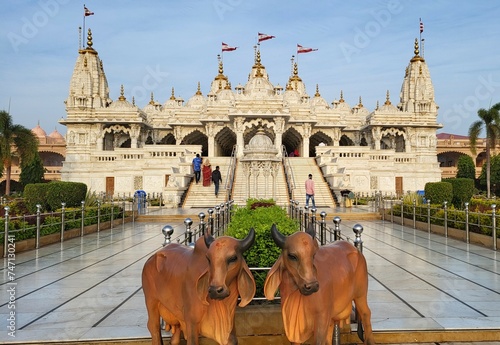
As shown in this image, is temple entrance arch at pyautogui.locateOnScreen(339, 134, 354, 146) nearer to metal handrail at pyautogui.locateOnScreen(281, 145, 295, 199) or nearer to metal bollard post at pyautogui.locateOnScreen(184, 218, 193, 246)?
metal handrail at pyautogui.locateOnScreen(281, 145, 295, 199)

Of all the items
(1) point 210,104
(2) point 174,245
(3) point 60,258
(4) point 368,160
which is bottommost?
(3) point 60,258

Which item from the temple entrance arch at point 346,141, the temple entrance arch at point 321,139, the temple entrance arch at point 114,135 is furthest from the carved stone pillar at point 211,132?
the temple entrance arch at point 346,141

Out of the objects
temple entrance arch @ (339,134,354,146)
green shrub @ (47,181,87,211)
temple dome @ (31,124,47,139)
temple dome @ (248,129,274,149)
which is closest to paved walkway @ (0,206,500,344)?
green shrub @ (47,181,87,211)

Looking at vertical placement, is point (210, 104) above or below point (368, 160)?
above

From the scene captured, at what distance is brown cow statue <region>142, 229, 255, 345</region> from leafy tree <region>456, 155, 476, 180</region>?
50.3 meters

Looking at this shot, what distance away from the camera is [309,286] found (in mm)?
3066

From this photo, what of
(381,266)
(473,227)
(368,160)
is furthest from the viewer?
(368,160)

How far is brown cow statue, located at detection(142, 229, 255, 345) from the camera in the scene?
3154 millimetres

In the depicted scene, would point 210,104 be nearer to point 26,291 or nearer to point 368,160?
point 368,160

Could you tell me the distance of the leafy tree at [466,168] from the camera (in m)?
47.9

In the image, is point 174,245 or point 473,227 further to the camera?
point 473,227

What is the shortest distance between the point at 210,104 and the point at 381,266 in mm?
34393

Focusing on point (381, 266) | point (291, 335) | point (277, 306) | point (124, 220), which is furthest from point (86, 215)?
point (291, 335)

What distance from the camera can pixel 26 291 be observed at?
6227 millimetres
